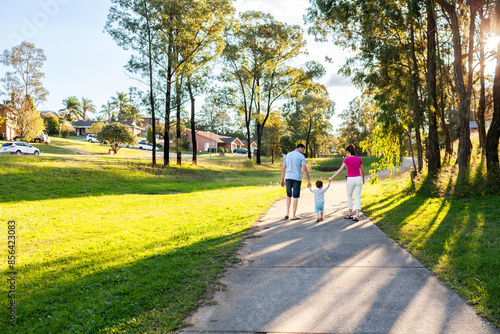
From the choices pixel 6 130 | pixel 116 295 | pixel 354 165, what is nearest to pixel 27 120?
pixel 6 130

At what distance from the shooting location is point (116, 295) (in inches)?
157

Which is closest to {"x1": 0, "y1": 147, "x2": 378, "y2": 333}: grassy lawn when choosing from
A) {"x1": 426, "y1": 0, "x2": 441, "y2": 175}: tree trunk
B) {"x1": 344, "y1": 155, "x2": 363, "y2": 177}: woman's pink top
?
{"x1": 344, "y1": 155, "x2": 363, "y2": 177}: woman's pink top

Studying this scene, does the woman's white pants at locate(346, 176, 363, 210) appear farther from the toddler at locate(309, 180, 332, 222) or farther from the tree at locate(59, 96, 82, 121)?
the tree at locate(59, 96, 82, 121)

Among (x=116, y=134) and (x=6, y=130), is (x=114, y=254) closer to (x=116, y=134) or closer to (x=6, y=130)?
(x=116, y=134)

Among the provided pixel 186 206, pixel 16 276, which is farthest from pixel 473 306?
pixel 186 206

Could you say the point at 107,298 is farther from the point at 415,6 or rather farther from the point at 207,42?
the point at 207,42

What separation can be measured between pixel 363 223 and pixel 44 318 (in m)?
6.92

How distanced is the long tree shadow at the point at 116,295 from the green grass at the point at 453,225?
3296 mm

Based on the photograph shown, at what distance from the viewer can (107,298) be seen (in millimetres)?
3893

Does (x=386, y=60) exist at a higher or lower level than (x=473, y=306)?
higher

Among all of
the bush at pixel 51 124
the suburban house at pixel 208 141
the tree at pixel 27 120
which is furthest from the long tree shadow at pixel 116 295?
the bush at pixel 51 124

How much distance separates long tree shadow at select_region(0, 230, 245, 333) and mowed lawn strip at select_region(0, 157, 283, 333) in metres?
0.01

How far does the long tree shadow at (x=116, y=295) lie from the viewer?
132 inches

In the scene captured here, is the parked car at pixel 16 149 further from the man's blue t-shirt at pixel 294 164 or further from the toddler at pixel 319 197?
the toddler at pixel 319 197
